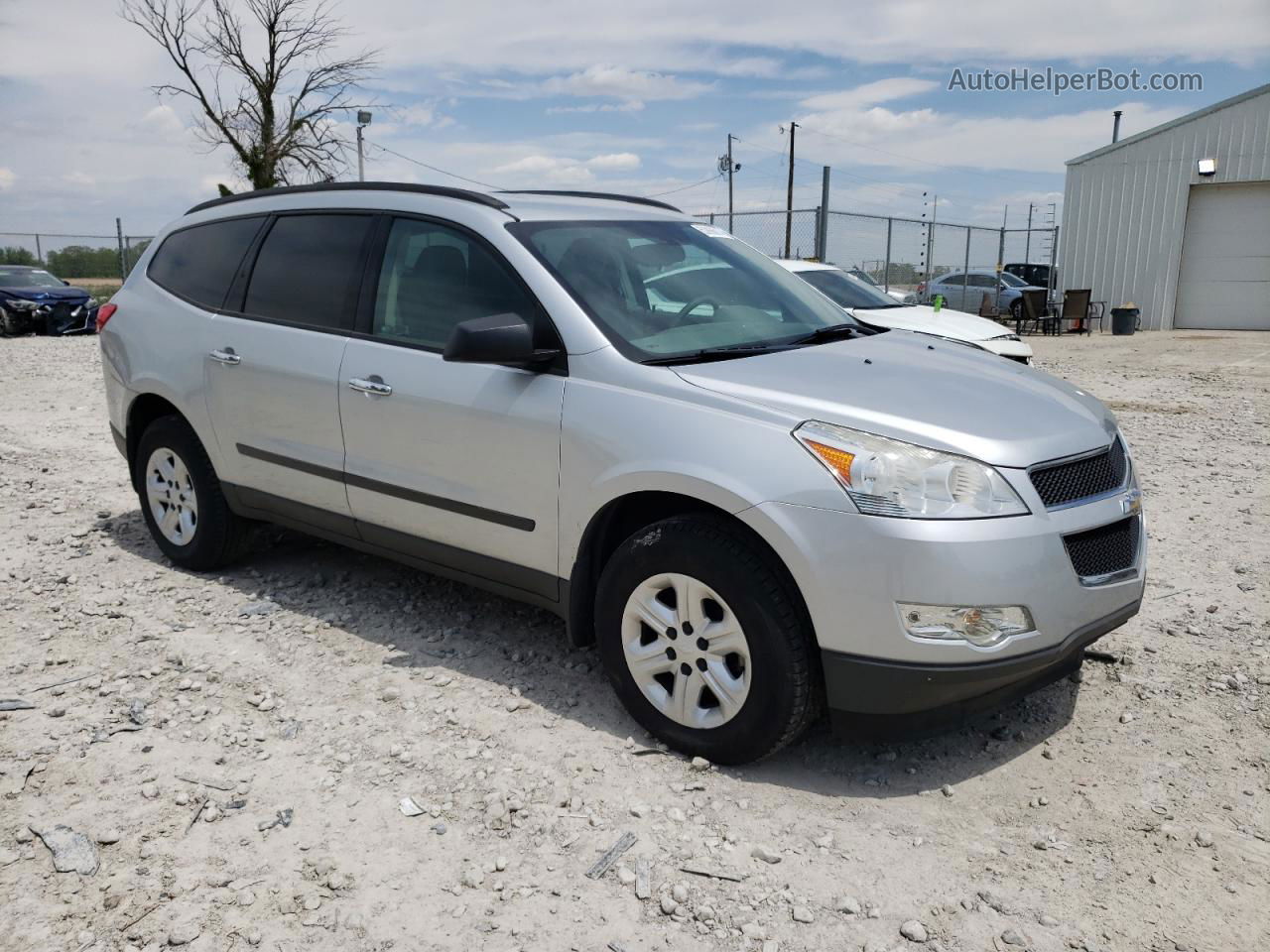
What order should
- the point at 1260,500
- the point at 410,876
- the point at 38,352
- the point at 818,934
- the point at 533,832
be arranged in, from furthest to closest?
the point at 38,352, the point at 1260,500, the point at 533,832, the point at 410,876, the point at 818,934

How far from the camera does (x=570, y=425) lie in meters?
3.37

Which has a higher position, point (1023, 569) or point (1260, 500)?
point (1023, 569)

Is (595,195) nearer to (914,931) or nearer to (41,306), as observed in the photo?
(914,931)

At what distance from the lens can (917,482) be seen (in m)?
2.83

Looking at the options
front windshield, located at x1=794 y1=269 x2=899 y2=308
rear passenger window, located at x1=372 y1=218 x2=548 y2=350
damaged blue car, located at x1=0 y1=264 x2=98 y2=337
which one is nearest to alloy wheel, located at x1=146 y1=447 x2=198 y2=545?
rear passenger window, located at x1=372 y1=218 x2=548 y2=350

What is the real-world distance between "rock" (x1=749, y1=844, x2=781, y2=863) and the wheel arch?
3.01 ft

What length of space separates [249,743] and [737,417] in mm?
1988

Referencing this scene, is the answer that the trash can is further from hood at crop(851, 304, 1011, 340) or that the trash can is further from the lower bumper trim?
the lower bumper trim

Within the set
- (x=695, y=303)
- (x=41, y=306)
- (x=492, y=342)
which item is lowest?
(x=41, y=306)

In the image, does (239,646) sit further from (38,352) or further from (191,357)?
(38,352)

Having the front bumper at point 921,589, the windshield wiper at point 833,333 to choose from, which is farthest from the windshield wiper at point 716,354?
the front bumper at point 921,589

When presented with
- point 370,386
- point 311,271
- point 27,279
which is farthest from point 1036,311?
point 27,279

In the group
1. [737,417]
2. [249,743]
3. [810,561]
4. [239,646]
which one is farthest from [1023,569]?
[239,646]

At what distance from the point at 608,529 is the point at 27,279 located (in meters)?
21.7
